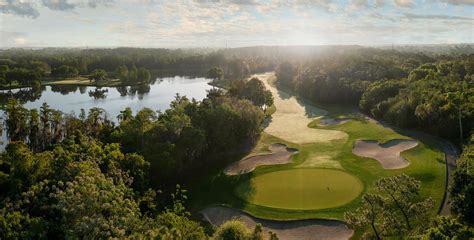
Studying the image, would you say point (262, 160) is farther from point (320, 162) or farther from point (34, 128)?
point (34, 128)

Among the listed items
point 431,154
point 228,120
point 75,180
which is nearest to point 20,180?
point 75,180

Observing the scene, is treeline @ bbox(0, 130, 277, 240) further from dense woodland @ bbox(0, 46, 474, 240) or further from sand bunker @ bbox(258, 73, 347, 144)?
sand bunker @ bbox(258, 73, 347, 144)

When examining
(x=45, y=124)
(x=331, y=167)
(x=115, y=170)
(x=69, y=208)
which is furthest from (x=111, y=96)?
(x=69, y=208)

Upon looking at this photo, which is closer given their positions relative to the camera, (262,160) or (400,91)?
(262,160)

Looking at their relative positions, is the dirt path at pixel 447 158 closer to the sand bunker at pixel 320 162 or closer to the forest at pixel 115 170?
the sand bunker at pixel 320 162

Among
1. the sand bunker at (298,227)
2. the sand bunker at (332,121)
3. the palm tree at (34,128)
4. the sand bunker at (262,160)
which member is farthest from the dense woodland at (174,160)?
the sand bunker at (332,121)

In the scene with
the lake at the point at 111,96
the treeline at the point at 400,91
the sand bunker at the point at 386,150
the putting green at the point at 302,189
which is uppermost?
the treeline at the point at 400,91

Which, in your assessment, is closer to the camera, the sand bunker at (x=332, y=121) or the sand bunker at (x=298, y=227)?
the sand bunker at (x=298, y=227)
